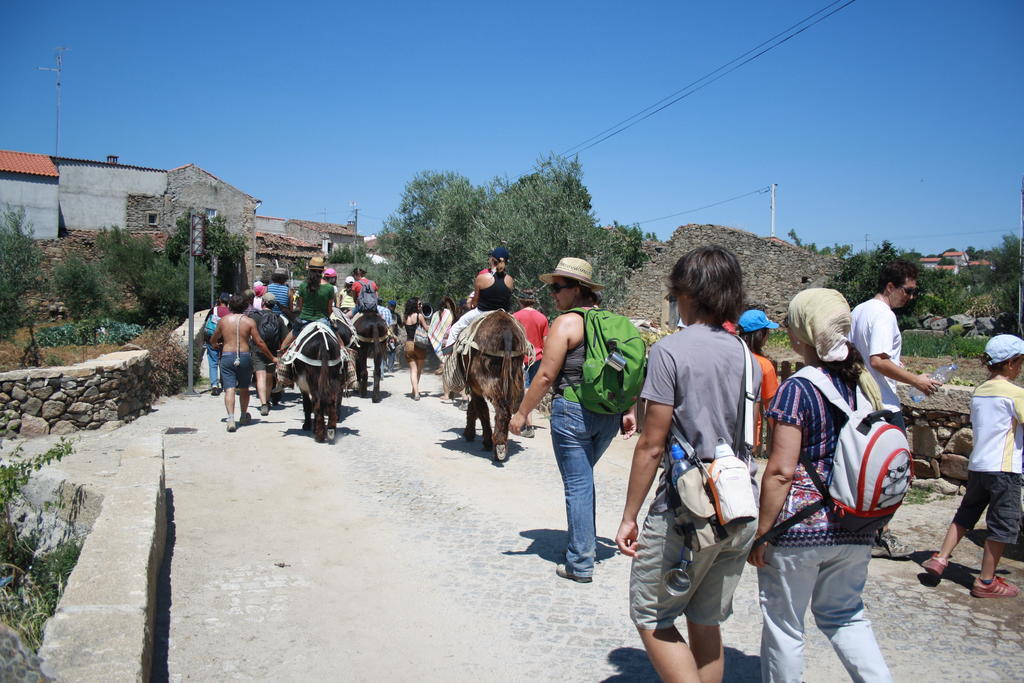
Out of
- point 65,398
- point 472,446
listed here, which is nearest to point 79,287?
point 65,398

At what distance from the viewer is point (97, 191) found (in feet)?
134

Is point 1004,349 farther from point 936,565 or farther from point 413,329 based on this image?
point 413,329

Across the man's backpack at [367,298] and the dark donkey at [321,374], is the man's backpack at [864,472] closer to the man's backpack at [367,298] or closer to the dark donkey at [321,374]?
the dark donkey at [321,374]

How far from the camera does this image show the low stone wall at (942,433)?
6.68 m

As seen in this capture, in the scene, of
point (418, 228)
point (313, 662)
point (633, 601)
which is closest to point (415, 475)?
point (313, 662)

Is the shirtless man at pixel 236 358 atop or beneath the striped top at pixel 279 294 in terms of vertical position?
beneath

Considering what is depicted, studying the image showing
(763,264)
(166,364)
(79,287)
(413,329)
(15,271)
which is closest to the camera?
(166,364)

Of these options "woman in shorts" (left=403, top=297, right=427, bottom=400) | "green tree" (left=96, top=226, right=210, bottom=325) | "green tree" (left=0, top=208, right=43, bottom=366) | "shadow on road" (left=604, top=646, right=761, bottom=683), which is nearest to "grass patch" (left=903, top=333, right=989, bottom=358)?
"woman in shorts" (left=403, top=297, right=427, bottom=400)

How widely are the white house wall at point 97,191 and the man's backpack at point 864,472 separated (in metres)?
45.6

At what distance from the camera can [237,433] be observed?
9445mm

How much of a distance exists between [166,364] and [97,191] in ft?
110

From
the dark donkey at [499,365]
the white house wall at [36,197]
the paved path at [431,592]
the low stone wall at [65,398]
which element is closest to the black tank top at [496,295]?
the dark donkey at [499,365]

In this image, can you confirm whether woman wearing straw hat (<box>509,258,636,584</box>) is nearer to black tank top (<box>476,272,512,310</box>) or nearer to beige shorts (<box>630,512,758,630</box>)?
beige shorts (<box>630,512,758,630</box>)

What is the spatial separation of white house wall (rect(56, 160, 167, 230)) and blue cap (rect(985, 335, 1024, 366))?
45.0 m
